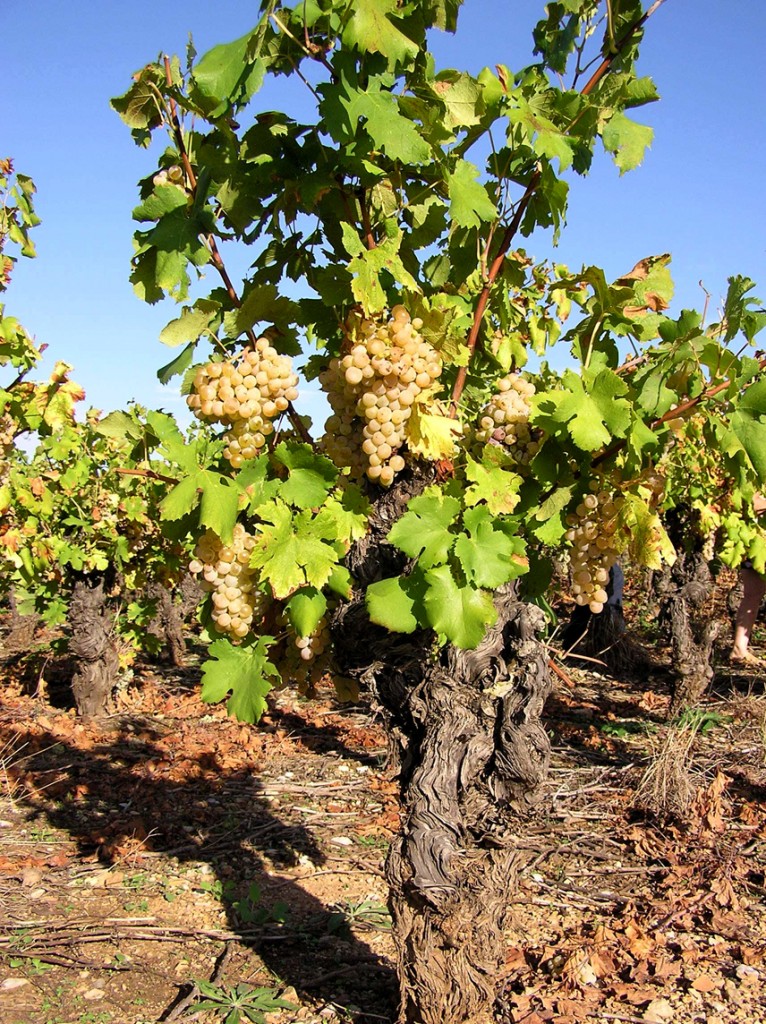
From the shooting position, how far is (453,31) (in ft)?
7.81

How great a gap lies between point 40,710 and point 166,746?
5.99 feet

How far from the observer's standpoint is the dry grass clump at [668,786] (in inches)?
201

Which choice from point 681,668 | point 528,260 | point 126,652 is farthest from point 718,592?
point 528,260

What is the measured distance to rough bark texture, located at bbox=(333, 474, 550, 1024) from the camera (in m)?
2.63

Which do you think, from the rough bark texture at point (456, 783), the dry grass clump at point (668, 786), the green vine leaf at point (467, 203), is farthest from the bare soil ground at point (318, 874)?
the green vine leaf at point (467, 203)

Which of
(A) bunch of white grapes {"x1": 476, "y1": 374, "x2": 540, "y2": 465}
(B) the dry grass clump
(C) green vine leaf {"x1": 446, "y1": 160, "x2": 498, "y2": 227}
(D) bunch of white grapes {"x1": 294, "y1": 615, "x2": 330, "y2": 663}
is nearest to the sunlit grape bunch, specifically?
(D) bunch of white grapes {"x1": 294, "y1": 615, "x2": 330, "y2": 663}

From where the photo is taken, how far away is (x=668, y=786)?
5164 millimetres

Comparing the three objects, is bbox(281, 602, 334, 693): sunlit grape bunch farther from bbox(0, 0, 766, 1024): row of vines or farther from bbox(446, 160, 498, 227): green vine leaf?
bbox(446, 160, 498, 227): green vine leaf

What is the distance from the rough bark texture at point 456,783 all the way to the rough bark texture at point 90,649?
561 centimetres

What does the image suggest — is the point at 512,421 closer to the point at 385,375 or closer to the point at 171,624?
the point at 385,375

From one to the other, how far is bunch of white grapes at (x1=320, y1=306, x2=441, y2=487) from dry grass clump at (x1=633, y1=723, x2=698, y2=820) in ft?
12.1

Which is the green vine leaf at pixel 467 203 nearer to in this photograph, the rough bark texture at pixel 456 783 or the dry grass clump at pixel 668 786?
the rough bark texture at pixel 456 783

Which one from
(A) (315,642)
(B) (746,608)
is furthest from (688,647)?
(A) (315,642)

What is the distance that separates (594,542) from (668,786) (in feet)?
10.9
